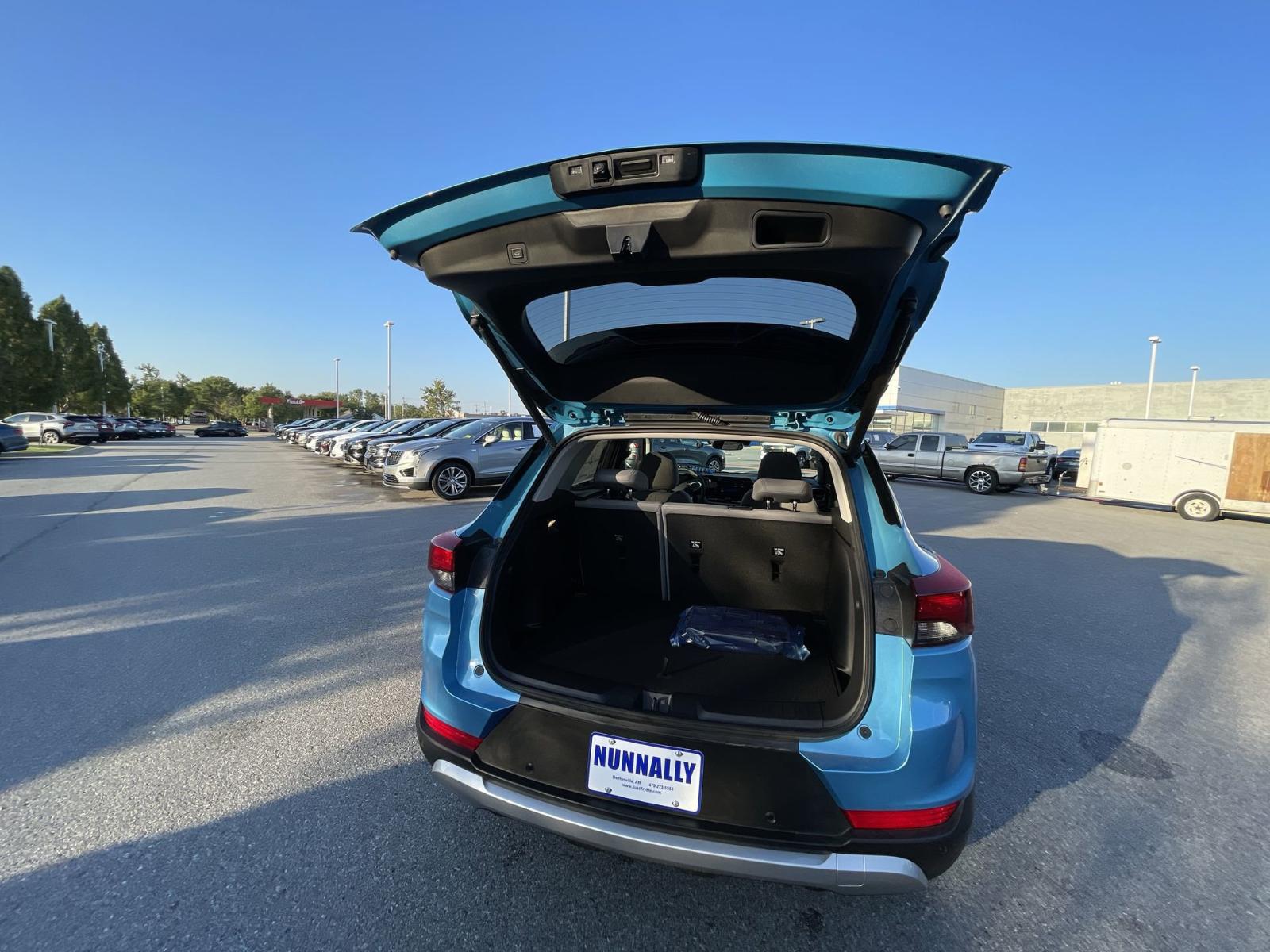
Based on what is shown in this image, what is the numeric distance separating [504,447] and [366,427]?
1493 centimetres

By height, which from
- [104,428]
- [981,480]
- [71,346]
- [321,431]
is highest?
[71,346]

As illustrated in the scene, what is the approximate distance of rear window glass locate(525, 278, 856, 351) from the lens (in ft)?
6.17

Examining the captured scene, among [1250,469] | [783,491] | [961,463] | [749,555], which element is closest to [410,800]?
[749,555]

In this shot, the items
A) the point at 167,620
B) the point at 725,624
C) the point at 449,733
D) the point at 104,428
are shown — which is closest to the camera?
the point at 449,733

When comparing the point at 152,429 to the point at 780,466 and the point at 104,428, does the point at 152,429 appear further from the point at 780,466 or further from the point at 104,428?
the point at 780,466

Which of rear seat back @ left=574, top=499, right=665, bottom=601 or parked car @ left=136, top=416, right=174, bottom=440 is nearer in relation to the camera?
rear seat back @ left=574, top=499, right=665, bottom=601

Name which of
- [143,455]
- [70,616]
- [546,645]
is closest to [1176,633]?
[546,645]

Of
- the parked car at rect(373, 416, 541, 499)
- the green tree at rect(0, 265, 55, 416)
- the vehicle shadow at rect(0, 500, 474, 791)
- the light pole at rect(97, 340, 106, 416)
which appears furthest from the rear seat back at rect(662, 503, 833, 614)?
the light pole at rect(97, 340, 106, 416)

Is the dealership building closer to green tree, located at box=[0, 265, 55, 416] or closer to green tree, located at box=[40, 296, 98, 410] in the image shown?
green tree, located at box=[0, 265, 55, 416]

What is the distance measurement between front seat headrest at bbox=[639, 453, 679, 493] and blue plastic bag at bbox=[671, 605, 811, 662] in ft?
3.35

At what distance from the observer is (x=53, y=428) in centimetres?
2916

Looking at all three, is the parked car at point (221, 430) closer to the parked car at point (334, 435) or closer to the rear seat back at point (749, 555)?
the parked car at point (334, 435)

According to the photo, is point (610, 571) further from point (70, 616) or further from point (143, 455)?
point (143, 455)

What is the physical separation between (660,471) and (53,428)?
39.5 metres
